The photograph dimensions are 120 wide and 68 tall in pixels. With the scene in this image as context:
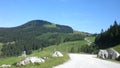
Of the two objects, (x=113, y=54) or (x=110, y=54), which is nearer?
(x=113, y=54)

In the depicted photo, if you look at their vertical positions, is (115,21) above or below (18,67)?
above

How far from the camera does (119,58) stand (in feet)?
176

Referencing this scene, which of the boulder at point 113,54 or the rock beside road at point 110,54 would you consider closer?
the boulder at point 113,54

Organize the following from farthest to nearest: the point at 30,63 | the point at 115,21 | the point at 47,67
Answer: the point at 115,21, the point at 30,63, the point at 47,67

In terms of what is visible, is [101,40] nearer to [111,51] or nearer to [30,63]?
[111,51]

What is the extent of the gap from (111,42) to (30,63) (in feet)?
341

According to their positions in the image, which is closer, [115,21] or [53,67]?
[53,67]

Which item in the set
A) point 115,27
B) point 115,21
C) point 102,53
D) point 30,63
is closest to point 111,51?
point 102,53

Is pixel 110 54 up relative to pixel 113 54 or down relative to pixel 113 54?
down

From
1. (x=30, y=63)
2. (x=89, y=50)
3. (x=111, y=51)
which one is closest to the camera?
(x=30, y=63)

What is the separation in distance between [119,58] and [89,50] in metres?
73.7

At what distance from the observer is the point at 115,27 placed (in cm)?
13725

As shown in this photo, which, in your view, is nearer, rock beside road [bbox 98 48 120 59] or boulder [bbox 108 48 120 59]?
boulder [bbox 108 48 120 59]

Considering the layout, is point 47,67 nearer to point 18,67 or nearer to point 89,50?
point 18,67
